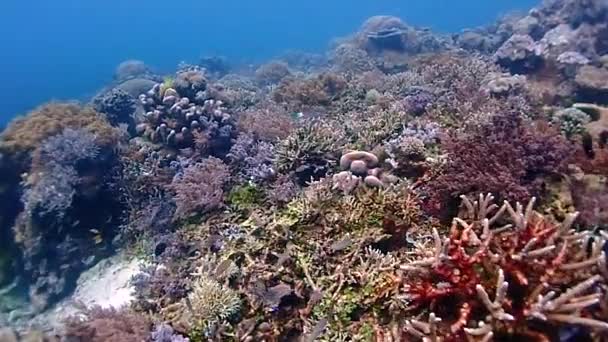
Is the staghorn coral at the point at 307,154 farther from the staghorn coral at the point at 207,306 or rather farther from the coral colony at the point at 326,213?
Result: the staghorn coral at the point at 207,306

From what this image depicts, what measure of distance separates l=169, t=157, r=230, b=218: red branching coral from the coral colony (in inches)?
1.3

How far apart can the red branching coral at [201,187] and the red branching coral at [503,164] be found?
3218 millimetres

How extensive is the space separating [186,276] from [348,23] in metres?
128

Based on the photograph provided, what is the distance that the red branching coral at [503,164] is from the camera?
4.61 metres

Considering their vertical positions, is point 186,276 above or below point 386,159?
below

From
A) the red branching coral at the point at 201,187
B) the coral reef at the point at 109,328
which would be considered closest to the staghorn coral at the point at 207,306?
the coral reef at the point at 109,328

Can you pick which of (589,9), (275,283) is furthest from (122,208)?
(589,9)

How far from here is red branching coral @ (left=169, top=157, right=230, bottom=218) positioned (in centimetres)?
688

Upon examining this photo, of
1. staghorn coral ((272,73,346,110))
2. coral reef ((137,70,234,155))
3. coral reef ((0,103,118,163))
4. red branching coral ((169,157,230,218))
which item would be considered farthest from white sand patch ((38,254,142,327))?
staghorn coral ((272,73,346,110))

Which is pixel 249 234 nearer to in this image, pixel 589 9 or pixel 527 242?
pixel 527 242

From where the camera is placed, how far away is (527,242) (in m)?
3.51

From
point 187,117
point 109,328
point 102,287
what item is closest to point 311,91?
point 187,117

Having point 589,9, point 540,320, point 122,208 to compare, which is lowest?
Answer: point 540,320

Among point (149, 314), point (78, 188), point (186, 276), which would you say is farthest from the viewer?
point (78, 188)
